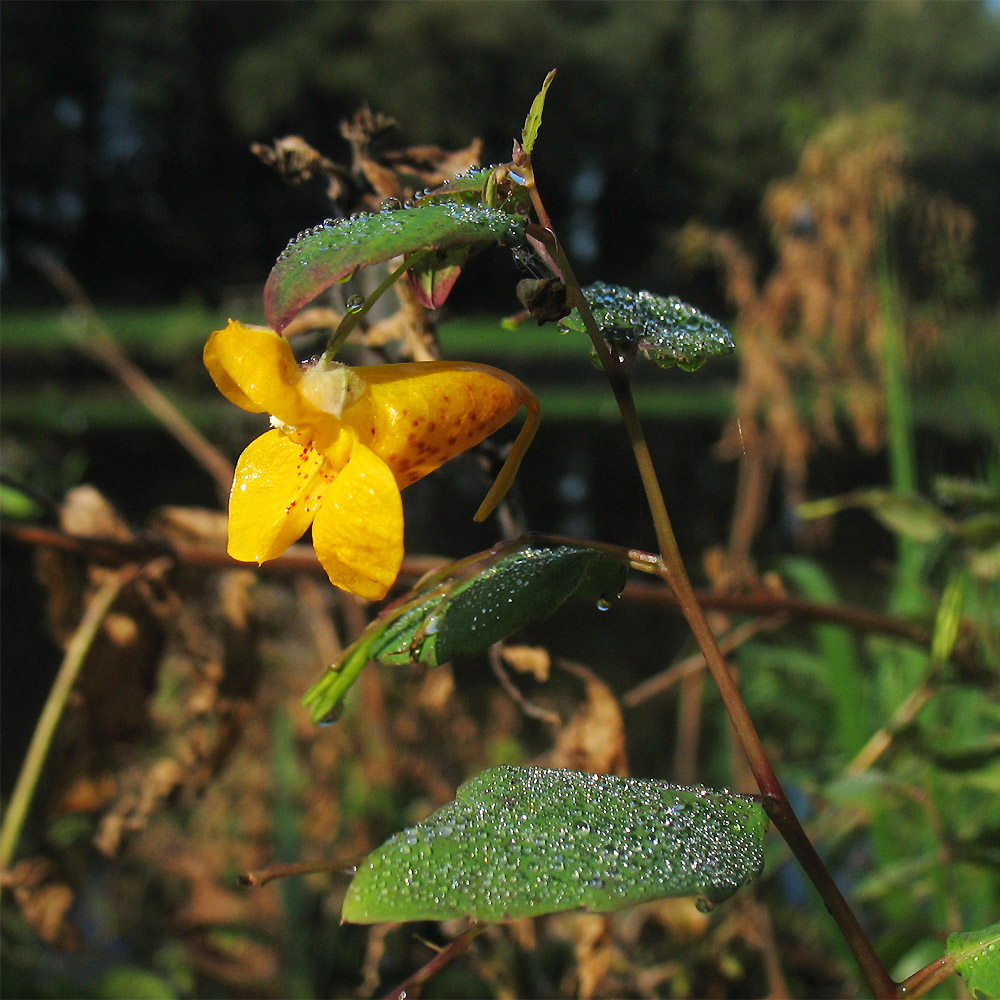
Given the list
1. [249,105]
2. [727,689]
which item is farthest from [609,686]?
[249,105]

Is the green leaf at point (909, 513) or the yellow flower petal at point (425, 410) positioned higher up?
the yellow flower petal at point (425, 410)

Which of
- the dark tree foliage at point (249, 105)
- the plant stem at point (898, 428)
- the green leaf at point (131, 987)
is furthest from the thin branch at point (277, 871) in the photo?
the dark tree foliage at point (249, 105)

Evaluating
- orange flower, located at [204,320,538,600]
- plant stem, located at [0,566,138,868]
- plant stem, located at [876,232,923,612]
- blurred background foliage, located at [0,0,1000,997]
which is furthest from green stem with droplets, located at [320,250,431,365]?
plant stem, located at [876,232,923,612]

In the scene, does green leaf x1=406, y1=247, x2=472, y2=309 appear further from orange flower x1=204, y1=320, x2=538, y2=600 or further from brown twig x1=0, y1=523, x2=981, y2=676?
brown twig x1=0, y1=523, x2=981, y2=676

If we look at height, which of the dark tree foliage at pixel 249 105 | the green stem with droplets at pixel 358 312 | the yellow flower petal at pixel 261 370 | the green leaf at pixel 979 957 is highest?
the green stem with droplets at pixel 358 312

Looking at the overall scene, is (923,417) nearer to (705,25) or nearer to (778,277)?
(778,277)

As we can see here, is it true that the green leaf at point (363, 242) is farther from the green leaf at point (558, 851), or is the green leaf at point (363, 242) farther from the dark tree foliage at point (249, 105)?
the dark tree foliage at point (249, 105)

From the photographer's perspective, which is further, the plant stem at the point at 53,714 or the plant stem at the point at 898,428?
the plant stem at the point at 898,428

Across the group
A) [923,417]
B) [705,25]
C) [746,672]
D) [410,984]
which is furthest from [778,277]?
[705,25]
